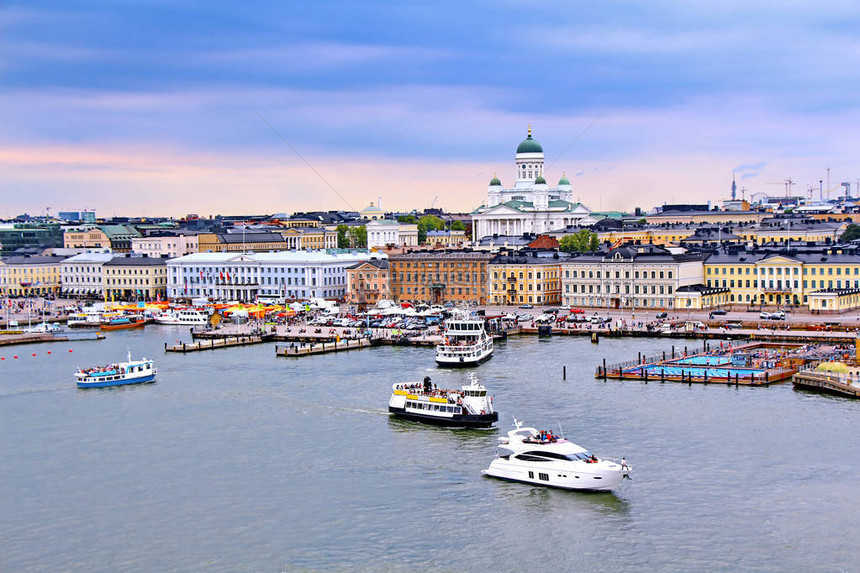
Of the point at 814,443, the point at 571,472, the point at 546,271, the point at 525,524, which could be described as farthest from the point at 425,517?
the point at 546,271

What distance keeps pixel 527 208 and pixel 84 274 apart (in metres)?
39.6

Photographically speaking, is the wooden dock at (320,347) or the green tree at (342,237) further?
the green tree at (342,237)

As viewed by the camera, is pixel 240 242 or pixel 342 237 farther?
pixel 342 237

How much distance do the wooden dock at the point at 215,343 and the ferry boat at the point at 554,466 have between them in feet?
81.5

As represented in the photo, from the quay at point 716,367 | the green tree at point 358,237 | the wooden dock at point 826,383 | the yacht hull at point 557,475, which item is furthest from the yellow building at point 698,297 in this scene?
the green tree at point 358,237

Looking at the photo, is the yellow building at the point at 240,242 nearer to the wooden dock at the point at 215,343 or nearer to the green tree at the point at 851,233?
the wooden dock at the point at 215,343

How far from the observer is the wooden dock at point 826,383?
103 ft

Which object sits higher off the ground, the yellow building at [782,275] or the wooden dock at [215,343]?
the yellow building at [782,275]

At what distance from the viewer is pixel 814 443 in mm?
25359

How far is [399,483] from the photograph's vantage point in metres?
22.8

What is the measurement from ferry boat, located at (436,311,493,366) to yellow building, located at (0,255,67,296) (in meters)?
46.6

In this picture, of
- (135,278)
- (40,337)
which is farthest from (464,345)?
(135,278)

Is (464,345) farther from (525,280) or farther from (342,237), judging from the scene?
(342,237)

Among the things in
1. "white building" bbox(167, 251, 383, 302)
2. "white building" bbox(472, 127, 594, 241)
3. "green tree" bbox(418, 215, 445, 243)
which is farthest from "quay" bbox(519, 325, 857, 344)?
"green tree" bbox(418, 215, 445, 243)
